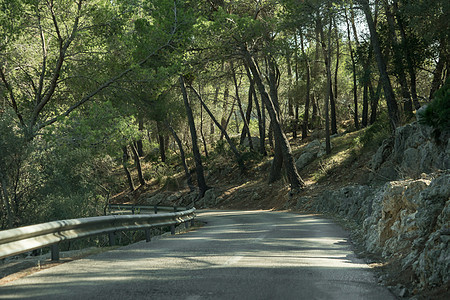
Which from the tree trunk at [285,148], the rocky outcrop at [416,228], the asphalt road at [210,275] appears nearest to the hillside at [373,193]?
the rocky outcrop at [416,228]

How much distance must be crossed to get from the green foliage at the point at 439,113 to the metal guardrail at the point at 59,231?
385 inches

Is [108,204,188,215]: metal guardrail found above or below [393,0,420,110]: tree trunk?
below

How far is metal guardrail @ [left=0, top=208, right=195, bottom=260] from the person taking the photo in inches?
270

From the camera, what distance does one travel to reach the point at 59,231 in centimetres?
827

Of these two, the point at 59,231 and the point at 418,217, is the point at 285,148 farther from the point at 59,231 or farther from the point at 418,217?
the point at 59,231

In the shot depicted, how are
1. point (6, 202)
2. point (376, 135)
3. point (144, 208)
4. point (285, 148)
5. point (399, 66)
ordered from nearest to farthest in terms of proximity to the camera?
1. point (6, 202)
2. point (144, 208)
3. point (285, 148)
4. point (399, 66)
5. point (376, 135)

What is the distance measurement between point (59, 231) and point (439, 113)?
1254 centimetres

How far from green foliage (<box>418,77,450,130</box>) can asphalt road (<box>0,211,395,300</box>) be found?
7.31m

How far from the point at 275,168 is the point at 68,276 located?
91.2 ft

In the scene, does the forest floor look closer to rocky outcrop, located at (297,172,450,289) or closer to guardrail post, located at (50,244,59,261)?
rocky outcrop, located at (297,172,450,289)

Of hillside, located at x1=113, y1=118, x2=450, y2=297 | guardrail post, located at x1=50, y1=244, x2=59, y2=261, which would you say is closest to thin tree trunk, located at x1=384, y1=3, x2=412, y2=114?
hillside, located at x1=113, y1=118, x2=450, y2=297

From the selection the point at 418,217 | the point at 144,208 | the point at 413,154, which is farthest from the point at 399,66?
the point at 418,217

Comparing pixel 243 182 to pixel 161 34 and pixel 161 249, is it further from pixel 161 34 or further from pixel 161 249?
pixel 161 249

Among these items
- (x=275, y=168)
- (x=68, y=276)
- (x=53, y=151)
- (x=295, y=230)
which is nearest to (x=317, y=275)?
(x=68, y=276)
